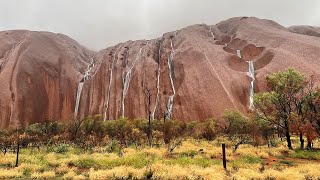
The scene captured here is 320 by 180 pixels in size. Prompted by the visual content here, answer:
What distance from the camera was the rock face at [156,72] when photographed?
278ft

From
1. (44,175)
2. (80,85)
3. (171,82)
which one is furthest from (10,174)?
(80,85)

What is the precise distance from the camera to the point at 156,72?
327 feet

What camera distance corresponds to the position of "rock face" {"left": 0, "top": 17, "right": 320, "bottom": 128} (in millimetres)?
84812

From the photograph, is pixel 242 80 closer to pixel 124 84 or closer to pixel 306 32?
pixel 124 84

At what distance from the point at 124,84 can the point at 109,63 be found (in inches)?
551

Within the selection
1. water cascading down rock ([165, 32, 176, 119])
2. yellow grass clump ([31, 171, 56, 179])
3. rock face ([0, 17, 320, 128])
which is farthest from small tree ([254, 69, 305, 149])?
water cascading down rock ([165, 32, 176, 119])

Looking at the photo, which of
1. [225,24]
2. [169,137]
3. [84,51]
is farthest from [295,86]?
[84,51]

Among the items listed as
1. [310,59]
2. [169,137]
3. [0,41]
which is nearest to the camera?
[169,137]

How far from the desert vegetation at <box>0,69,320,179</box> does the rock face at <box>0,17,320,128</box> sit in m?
22.5

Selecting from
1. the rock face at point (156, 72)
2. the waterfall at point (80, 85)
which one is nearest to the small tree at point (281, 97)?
the rock face at point (156, 72)

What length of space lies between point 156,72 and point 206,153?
2744 inches

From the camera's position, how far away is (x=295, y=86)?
37.6 m

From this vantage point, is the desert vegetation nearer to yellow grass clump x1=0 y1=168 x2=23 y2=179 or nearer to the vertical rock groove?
yellow grass clump x1=0 y1=168 x2=23 y2=179

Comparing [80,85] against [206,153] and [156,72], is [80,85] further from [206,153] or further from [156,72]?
[206,153]
